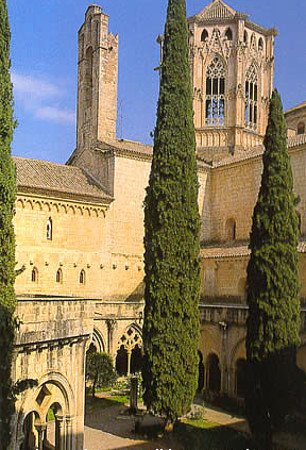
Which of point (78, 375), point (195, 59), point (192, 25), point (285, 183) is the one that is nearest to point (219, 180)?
point (195, 59)

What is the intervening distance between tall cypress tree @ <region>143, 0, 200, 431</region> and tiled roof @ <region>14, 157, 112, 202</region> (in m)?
7.59

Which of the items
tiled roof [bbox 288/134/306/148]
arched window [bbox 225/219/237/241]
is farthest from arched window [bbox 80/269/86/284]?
tiled roof [bbox 288/134/306/148]

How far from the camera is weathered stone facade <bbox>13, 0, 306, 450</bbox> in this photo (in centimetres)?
2038

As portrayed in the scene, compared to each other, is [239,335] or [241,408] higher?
[239,335]

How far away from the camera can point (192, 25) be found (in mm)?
31406

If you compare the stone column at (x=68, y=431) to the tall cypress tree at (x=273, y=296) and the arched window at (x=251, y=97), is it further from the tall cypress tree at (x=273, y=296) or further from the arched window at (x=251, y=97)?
the arched window at (x=251, y=97)

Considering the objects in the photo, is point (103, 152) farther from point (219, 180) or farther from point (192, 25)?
point (192, 25)

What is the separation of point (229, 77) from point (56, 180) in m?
13.1

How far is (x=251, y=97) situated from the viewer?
31.6 metres

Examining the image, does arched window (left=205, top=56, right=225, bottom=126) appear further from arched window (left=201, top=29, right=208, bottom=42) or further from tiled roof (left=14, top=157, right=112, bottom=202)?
tiled roof (left=14, top=157, right=112, bottom=202)

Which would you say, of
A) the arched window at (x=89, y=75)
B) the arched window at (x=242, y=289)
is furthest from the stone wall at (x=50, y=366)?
the arched window at (x=89, y=75)

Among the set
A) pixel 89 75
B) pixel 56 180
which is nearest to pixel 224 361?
pixel 56 180

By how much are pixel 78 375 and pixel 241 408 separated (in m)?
9.52

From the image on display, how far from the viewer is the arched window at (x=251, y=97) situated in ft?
102
